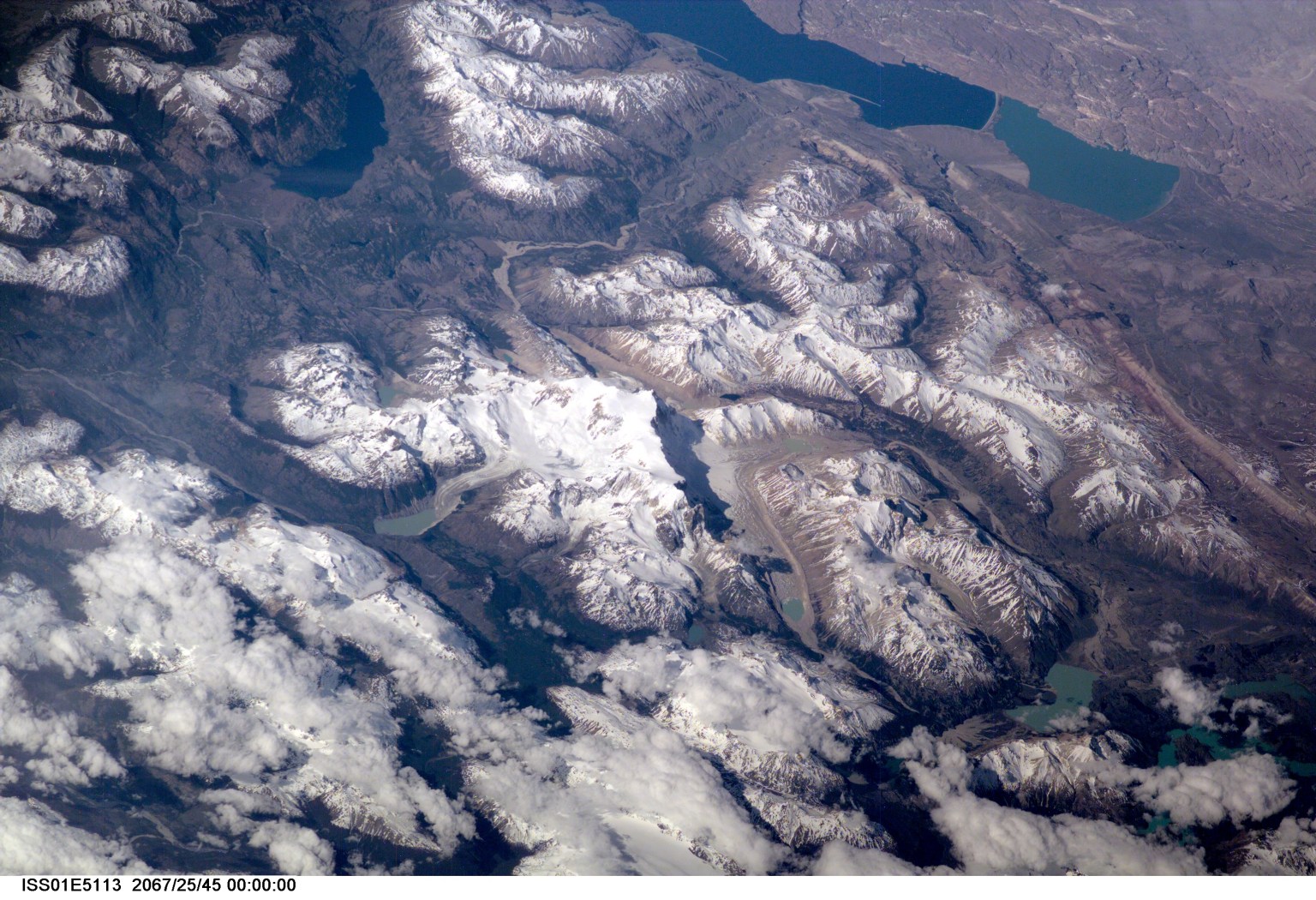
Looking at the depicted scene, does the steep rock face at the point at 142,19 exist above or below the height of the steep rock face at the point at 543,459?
above

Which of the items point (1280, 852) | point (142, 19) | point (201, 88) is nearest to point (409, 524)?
point (1280, 852)

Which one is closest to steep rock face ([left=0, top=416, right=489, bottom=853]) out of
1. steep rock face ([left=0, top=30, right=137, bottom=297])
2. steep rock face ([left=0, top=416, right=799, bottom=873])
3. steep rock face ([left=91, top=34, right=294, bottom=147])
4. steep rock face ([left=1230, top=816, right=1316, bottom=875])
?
steep rock face ([left=0, top=416, right=799, bottom=873])

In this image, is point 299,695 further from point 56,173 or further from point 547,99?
point 547,99

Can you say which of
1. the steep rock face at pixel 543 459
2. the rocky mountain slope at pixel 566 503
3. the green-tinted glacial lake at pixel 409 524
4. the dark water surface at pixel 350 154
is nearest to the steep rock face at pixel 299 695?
the rocky mountain slope at pixel 566 503

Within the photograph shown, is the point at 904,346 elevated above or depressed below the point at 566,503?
above

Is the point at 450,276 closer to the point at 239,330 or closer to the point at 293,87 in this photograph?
the point at 239,330

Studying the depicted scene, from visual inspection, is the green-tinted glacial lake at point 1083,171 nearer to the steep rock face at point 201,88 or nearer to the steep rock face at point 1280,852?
the steep rock face at point 1280,852

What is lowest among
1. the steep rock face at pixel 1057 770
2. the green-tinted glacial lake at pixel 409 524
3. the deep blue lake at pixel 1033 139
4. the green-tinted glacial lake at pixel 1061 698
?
the green-tinted glacial lake at pixel 409 524
